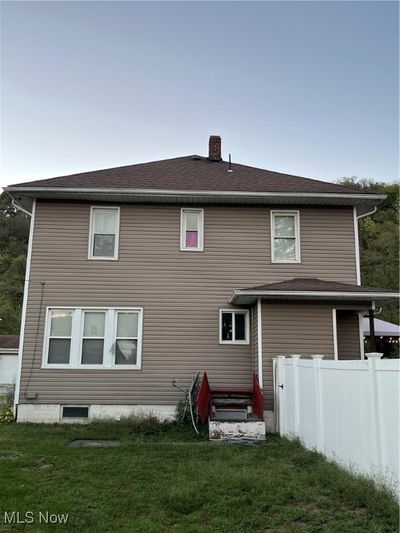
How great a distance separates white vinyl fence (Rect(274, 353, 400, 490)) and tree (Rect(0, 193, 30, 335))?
97.4 feet

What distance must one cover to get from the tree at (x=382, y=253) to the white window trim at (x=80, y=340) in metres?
20.3

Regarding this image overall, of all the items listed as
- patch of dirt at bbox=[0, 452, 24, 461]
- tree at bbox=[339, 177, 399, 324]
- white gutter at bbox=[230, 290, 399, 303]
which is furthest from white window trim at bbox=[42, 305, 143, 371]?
tree at bbox=[339, 177, 399, 324]

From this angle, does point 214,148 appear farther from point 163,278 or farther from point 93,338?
point 93,338

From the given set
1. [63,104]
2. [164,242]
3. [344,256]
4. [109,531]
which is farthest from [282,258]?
[63,104]

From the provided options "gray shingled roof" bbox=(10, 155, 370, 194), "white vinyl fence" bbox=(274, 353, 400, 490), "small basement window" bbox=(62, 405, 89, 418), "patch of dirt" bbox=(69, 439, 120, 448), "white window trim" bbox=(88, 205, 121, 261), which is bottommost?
"patch of dirt" bbox=(69, 439, 120, 448)

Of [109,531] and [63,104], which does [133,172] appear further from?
[109,531]

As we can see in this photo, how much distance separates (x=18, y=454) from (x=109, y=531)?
3561 millimetres

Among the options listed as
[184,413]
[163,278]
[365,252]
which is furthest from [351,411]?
[365,252]

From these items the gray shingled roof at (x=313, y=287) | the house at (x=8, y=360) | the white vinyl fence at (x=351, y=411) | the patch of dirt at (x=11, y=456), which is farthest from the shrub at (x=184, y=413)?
the house at (x=8, y=360)

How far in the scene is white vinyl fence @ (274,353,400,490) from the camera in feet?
12.2

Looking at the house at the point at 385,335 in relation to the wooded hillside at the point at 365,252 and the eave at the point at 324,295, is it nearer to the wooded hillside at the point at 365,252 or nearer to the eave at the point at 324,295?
the eave at the point at 324,295

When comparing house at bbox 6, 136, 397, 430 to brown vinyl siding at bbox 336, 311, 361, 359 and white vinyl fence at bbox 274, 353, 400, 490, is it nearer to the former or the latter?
brown vinyl siding at bbox 336, 311, 361, 359

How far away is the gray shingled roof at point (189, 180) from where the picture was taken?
9.92 metres

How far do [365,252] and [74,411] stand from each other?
24.7 m
